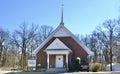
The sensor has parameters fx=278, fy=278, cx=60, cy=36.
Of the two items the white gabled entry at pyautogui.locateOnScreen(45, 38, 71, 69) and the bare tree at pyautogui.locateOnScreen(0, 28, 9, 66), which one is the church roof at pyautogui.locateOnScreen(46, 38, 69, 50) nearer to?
the white gabled entry at pyautogui.locateOnScreen(45, 38, 71, 69)

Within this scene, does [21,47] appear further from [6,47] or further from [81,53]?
[81,53]

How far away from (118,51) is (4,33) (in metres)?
30.2

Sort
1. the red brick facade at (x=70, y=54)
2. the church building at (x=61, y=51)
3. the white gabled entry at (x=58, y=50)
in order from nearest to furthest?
1. the white gabled entry at (x=58, y=50)
2. the church building at (x=61, y=51)
3. the red brick facade at (x=70, y=54)

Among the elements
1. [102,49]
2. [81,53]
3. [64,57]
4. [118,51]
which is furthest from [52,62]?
[102,49]

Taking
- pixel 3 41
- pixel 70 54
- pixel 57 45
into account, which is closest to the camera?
pixel 57 45

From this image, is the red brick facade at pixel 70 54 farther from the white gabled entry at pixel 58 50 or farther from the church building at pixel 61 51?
the white gabled entry at pixel 58 50

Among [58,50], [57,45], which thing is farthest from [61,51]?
[57,45]

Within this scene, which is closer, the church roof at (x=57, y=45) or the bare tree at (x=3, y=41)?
the church roof at (x=57, y=45)

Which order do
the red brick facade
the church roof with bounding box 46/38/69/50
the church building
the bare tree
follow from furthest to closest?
the bare tree < the red brick facade < the church roof with bounding box 46/38/69/50 < the church building

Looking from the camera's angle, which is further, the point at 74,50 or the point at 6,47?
the point at 6,47

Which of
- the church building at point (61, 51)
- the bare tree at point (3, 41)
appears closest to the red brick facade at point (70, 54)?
the church building at point (61, 51)

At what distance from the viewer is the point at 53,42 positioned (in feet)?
139

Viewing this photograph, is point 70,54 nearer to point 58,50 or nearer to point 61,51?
point 61,51

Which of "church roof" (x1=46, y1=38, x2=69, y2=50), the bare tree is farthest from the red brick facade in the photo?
the bare tree
